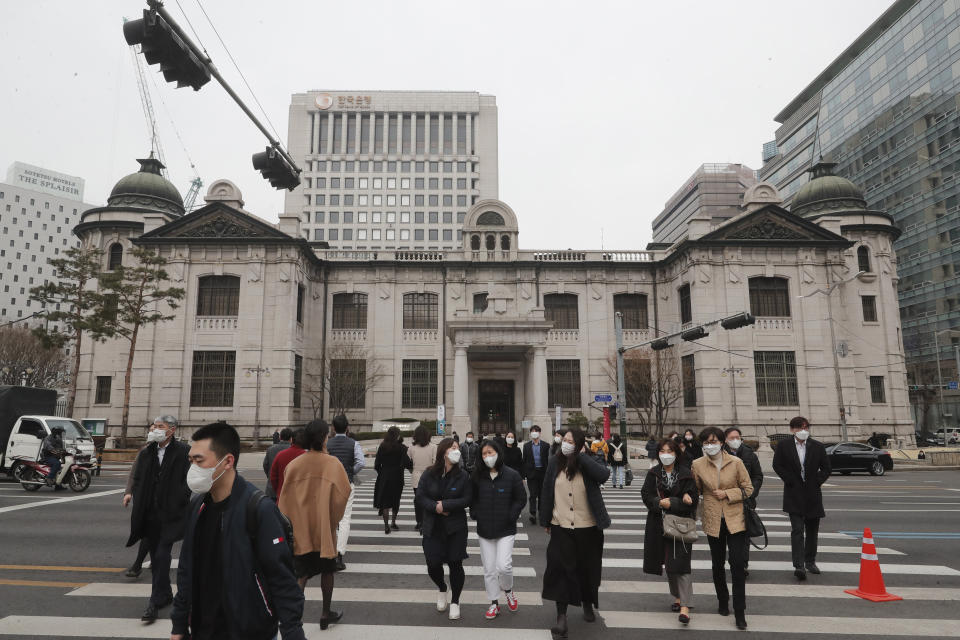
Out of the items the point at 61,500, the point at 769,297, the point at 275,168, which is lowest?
the point at 61,500

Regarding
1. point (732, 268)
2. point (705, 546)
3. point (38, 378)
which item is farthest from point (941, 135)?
point (38, 378)

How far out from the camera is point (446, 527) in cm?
611

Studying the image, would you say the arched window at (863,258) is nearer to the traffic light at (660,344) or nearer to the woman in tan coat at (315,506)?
the traffic light at (660,344)

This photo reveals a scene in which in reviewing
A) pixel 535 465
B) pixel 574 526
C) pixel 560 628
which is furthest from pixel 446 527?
pixel 535 465

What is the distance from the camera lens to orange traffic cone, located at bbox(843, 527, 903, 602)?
21.8 ft

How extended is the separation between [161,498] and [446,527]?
11.3 ft

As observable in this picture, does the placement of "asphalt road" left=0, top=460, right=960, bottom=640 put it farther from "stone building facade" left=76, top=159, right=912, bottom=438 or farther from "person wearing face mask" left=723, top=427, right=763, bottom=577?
"stone building facade" left=76, top=159, right=912, bottom=438

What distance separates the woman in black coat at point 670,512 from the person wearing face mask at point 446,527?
2.02m

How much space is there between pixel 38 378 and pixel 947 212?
8539cm

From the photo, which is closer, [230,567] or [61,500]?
[230,567]

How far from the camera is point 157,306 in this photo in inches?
1321

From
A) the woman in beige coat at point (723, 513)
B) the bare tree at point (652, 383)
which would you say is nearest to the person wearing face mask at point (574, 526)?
the woman in beige coat at point (723, 513)

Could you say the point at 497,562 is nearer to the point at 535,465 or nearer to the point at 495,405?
the point at 535,465

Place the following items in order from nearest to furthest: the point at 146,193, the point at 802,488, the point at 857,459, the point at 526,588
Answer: the point at 526,588 → the point at 802,488 → the point at 857,459 → the point at 146,193
